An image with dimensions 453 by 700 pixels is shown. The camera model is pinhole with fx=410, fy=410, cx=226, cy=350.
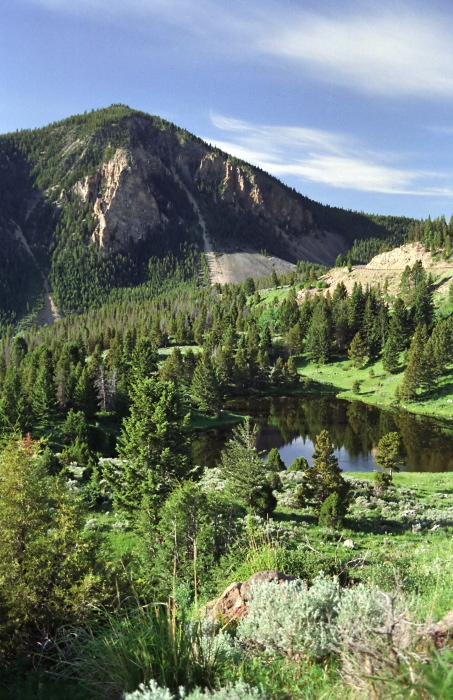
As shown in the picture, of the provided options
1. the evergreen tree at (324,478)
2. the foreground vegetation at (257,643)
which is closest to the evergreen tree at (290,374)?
the evergreen tree at (324,478)

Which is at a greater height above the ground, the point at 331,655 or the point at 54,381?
the point at 331,655

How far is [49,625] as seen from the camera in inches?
326

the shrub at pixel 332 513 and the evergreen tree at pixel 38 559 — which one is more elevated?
the evergreen tree at pixel 38 559

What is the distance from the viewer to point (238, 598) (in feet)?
24.0

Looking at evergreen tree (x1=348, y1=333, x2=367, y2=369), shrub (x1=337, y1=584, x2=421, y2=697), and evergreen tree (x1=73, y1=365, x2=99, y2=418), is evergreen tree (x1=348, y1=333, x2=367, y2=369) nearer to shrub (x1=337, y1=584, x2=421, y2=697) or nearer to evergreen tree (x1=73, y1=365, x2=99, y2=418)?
evergreen tree (x1=73, y1=365, x2=99, y2=418)

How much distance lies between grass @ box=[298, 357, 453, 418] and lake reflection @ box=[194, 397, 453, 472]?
4844 mm

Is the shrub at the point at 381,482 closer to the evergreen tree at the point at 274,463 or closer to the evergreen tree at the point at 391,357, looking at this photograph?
the evergreen tree at the point at 274,463

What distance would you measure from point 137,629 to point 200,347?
131542 mm

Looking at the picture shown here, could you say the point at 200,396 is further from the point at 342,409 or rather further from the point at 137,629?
the point at 137,629

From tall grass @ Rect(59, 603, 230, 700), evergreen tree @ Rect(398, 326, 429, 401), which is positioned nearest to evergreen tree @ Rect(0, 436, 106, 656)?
tall grass @ Rect(59, 603, 230, 700)

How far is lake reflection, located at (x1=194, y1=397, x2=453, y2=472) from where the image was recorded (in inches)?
2229

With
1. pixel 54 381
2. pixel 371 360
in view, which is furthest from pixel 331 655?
pixel 371 360

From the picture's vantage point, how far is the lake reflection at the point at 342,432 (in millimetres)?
56612

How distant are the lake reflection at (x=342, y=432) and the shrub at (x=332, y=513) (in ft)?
75.2
